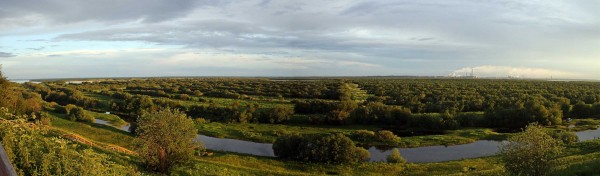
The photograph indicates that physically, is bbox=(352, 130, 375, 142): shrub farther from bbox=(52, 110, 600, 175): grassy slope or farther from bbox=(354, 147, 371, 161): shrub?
bbox=(52, 110, 600, 175): grassy slope

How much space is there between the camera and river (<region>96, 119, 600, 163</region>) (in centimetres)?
5134

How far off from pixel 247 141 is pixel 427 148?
28.6 m

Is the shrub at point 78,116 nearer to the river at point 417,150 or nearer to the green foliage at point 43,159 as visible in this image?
the river at point 417,150

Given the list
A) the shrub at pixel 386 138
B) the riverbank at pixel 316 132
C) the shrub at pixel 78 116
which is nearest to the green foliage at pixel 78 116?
the shrub at pixel 78 116

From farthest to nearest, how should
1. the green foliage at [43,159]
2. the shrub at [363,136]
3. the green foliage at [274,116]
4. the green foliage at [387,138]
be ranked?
the green foliage at [274,116] < the shrub at [363,136] < the green foliage at [387,138] < the green foliage at [43,159]

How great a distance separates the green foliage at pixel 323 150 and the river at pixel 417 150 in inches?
174

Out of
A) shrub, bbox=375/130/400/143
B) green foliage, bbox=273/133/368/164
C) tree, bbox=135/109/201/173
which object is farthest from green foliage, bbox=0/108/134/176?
shrub, bbox=375/130/400/143

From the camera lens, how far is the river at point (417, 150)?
5134 cm

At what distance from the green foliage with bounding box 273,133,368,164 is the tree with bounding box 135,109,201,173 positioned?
728 inches

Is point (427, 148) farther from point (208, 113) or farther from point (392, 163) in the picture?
point (208, 113)

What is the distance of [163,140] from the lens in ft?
96.3

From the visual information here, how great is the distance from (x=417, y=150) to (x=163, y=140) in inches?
1553

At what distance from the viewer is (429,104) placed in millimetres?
93500

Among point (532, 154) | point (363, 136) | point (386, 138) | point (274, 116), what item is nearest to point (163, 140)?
point (532, 154)
